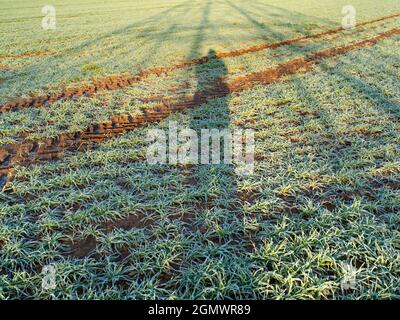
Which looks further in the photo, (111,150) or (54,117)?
(54,117)

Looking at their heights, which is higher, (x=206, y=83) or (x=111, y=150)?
(x=206, y=83)

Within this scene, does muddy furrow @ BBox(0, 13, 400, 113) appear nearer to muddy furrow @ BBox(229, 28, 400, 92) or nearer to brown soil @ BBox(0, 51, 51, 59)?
muddy furrow @ BBox(229, 28, 400, 92)

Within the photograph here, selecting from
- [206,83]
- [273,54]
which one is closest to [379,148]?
[206,83]

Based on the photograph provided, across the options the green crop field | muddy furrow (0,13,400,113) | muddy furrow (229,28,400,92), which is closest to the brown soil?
the green crop field

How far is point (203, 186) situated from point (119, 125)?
3209 mm

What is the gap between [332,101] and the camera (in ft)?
27.6

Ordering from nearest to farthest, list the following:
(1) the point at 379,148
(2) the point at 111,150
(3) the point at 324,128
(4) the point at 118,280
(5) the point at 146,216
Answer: (4) the point at 118,280 < (5) the point at 146,216 < (1) the point at 379,148 < (2) the point at 111,150 < (3) the point at 324,128

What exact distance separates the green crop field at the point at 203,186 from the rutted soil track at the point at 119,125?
0.16ft

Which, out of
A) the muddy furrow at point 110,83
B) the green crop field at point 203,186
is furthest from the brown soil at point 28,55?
the muddy furrow at point 110,83

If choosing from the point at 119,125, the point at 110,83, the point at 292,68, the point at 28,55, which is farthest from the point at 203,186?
the point at 28,55

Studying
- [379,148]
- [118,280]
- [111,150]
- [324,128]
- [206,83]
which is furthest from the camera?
[206,83]

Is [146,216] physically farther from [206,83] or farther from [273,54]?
[273,54]

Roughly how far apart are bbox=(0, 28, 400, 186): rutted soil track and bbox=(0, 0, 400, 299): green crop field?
0.16 feet

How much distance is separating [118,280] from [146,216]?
3.63 feet
